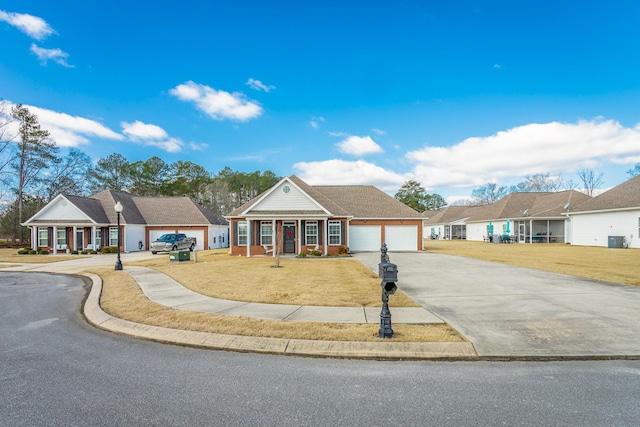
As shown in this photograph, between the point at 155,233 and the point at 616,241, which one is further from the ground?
the point at 155,233

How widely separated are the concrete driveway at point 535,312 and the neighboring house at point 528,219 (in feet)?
83.0

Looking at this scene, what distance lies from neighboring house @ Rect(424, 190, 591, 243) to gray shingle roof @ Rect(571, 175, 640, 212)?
11.3ft

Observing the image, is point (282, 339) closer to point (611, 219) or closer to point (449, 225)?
point (611, 219)

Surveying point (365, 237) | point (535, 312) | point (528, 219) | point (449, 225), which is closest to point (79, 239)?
point (365, 237)

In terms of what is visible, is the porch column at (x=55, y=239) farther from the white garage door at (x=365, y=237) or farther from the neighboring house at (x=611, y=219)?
the neighboring house at (x=611, y=219)

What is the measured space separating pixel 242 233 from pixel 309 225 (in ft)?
16.7

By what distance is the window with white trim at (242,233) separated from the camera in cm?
2559

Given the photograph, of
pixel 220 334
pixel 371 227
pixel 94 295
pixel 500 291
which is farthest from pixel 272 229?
pixel 220 334

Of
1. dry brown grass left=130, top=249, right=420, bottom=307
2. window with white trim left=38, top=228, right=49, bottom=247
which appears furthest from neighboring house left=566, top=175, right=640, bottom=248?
window with white trim left=38, top=228, right=49, bottom=247

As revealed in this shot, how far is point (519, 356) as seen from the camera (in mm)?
5184

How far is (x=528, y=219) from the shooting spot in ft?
130

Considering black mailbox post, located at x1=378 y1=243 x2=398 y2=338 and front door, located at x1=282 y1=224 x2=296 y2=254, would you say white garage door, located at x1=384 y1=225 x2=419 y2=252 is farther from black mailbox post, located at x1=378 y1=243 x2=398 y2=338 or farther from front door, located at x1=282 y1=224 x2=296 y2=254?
black mailbox post, located at x1=378 y1=243 x2=398 y2=338

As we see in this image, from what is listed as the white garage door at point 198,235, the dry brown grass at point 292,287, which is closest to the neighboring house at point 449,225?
the white garage door at point 198,235

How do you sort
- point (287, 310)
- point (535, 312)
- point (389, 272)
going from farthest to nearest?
point (287, 310), point (535, 312), point (389, 272)
